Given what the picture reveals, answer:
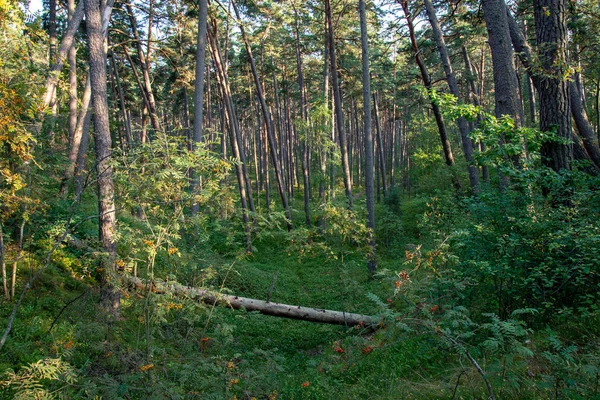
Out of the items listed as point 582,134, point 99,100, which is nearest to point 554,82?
point 582,134

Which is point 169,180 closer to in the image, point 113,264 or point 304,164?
point 113,264

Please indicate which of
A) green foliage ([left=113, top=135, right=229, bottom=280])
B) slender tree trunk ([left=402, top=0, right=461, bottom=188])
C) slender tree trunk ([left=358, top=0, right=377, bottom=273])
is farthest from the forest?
slender tree trunk ([left=402, top=0, right=461, bottom=188])

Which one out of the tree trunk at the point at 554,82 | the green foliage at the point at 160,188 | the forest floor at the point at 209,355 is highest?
the tree trunk at the point at 554,82

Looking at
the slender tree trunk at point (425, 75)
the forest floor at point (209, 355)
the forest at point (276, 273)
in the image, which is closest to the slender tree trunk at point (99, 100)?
the forest at point (276, 273)

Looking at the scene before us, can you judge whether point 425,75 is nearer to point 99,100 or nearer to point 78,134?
point 99,100

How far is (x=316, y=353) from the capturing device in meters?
8.70

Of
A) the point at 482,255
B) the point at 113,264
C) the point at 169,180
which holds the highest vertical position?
the point at 169,180

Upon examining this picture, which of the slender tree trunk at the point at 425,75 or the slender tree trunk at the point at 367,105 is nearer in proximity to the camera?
the slender tree trunk at the point at 367,105

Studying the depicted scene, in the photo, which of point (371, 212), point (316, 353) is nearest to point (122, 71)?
point (371, 212)

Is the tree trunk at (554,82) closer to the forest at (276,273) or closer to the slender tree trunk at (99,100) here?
the forest at (276,273)

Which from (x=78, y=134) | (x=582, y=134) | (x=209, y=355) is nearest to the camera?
(x=209, y=355)

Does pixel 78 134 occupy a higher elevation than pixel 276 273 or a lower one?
higher

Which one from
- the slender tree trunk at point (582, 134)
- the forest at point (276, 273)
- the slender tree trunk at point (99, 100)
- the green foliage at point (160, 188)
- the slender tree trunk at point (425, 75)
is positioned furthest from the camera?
the slender tree trunk at point (425, 75)

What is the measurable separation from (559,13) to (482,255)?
424cm
